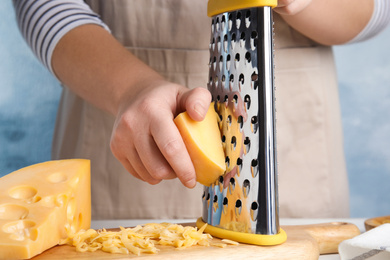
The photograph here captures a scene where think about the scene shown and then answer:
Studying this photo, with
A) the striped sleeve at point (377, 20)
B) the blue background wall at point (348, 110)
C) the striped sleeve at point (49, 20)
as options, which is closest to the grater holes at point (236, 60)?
the striped sleeve at point (49, 20)

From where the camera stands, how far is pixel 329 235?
2.69ft

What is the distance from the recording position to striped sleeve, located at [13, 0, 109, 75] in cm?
102

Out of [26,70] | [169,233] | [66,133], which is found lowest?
[169,233]

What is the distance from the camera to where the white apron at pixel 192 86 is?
1212 millimetres

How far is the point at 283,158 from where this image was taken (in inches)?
49.2

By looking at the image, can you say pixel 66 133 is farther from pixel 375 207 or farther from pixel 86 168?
pixel 375 207

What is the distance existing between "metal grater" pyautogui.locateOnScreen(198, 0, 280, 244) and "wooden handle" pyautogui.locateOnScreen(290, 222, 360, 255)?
0.13m

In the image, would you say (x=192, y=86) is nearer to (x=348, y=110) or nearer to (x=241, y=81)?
(x=241, y=81)

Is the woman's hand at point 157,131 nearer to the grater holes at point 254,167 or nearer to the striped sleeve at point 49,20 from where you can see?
the grater holes at point 254,167

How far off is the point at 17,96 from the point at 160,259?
1742mm

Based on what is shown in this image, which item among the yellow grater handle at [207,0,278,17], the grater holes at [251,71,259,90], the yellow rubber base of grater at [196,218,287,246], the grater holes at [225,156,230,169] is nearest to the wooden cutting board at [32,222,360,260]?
the yellow rubber base of grater at [196,218,287,246]

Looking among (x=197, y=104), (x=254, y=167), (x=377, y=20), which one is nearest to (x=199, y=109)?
(x=197, y=104)

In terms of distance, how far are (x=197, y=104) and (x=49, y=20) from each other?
50 centimetres

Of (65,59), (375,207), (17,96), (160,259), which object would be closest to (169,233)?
(160,259)
